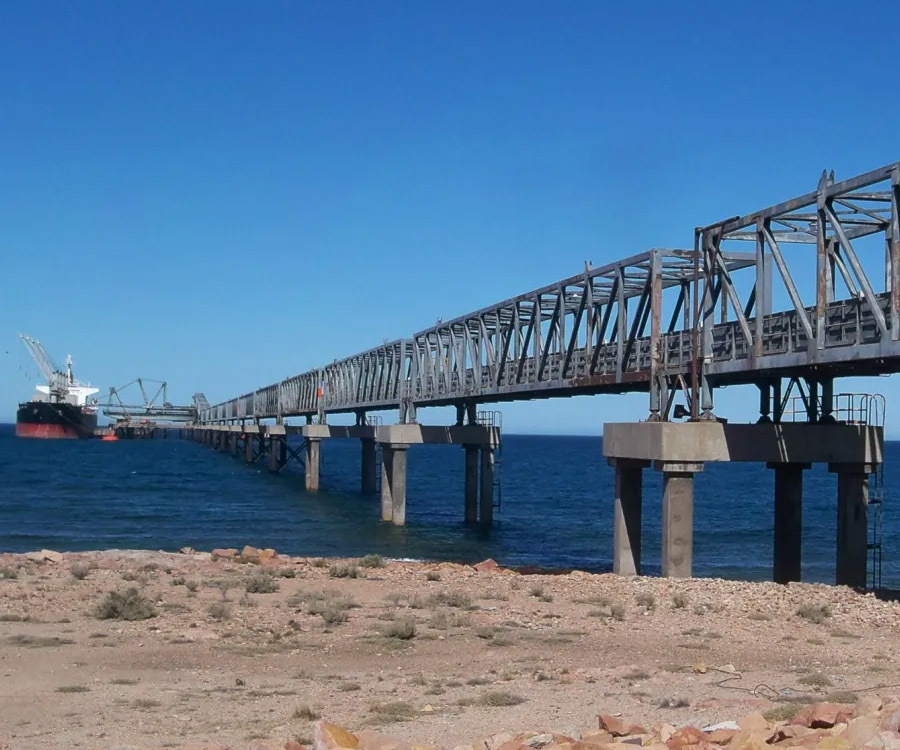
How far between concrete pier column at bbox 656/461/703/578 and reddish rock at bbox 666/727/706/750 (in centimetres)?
1692

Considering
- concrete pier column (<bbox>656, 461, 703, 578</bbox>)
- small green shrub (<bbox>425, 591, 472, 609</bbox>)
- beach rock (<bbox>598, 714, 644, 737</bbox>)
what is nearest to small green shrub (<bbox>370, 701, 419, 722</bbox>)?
beach rock (<bbox>598, 714, 644, 737</bbox>)

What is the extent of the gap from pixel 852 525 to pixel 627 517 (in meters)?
5.94

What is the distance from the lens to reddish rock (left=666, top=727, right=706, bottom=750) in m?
9.28

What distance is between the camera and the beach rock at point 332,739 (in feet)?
30.9

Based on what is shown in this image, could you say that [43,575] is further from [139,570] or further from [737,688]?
[737,688]

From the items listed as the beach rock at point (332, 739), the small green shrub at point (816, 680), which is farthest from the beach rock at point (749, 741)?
the small green shrub at point (816, 680)

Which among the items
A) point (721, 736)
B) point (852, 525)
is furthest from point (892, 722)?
point (852, 525)

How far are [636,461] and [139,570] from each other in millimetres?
13432

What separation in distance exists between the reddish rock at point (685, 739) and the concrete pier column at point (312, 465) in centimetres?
7254

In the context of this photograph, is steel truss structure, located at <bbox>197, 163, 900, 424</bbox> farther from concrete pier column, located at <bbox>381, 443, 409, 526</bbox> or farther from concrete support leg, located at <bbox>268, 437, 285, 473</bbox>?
concrete support leg, located at <bbox>268, 437, 285, 473</bbox>

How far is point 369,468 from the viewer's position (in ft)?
259

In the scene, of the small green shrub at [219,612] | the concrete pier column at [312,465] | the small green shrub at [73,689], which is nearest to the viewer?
the small green shrub at [73,689]

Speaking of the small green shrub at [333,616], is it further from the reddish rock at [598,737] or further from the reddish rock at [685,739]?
the reddish rock at [685,739]

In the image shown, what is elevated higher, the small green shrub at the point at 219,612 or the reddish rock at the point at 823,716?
the reddish rock at the point at 823,716
